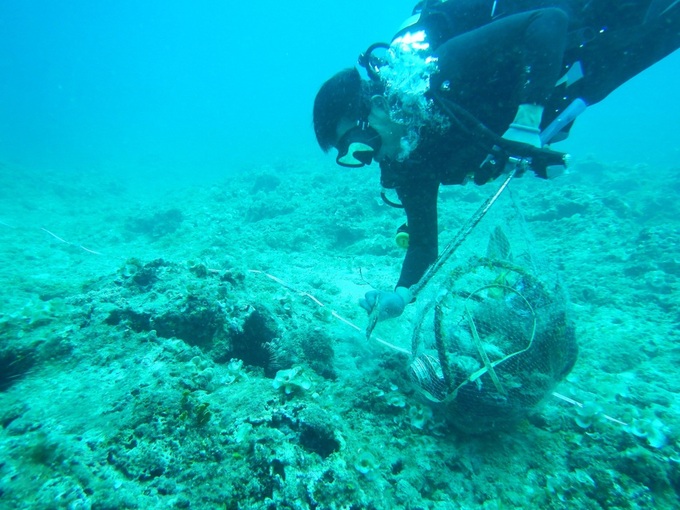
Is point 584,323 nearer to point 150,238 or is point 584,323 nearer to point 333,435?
point 333,435

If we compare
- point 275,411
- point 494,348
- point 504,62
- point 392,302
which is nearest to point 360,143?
point 504,62

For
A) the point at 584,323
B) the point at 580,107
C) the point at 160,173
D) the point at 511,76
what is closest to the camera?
the point at 511,76

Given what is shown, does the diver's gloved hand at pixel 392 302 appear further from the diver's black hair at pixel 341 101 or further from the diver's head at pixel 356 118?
the diver's black hair at pixel 341 101

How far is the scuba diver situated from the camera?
93.0 inches

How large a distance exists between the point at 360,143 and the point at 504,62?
1.27 metres

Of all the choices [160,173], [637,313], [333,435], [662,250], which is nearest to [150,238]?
[333,435]

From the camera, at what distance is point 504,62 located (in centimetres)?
246

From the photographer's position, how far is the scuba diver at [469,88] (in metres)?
2.36

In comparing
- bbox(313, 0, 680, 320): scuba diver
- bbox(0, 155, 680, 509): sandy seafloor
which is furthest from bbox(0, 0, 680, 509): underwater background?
bbox(313, 0, 680, 320): scuba diver

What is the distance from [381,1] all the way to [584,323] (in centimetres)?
13888

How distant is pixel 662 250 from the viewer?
581 centimetres

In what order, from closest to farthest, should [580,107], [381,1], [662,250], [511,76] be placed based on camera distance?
[511,76] < [580,107] < [662,250] < [381,1]

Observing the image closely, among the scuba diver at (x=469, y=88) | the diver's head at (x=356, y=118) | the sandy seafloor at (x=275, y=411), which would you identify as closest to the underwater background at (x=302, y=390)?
the sandy seafloor at (x=275, y=411)

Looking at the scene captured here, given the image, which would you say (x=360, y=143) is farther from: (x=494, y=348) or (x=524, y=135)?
(x=494, y=348)
